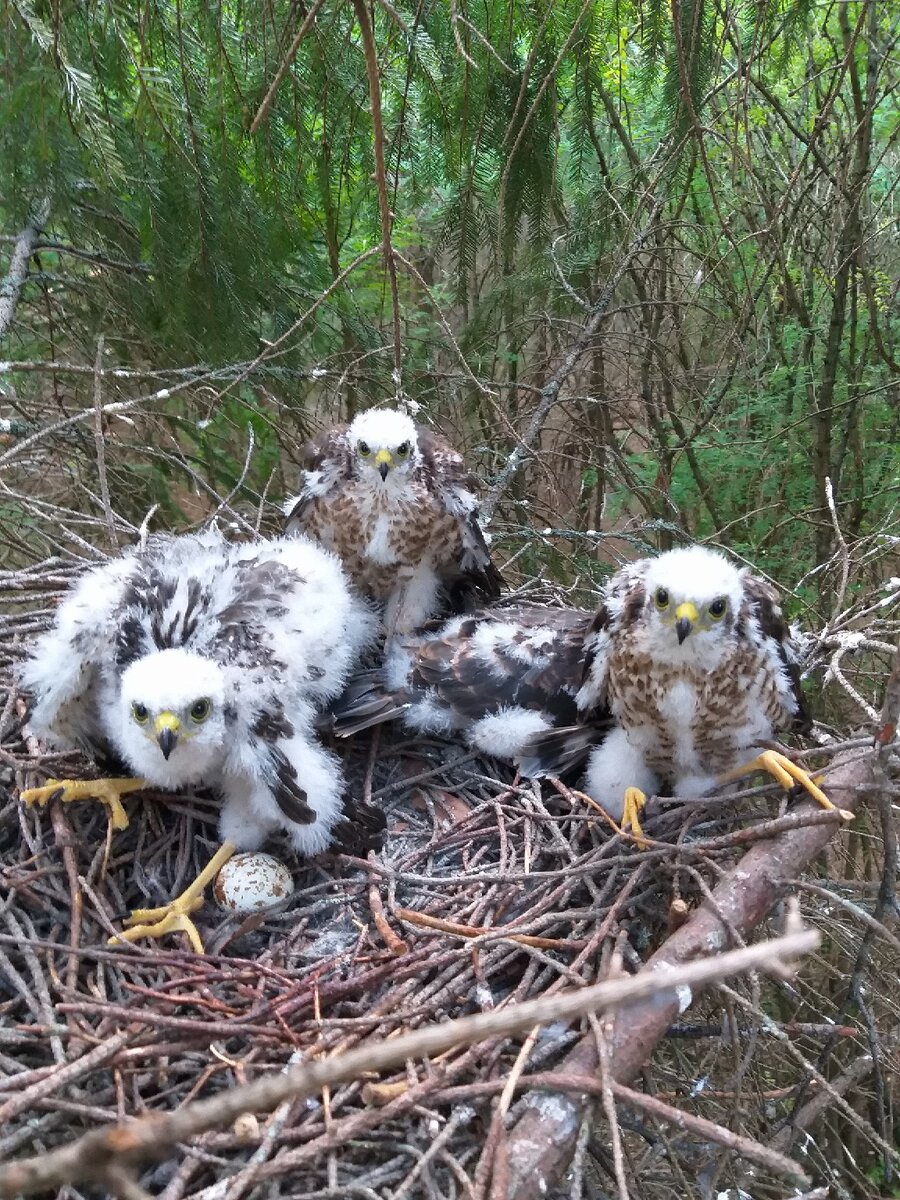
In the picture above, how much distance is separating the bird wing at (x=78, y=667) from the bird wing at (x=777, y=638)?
6.42ft

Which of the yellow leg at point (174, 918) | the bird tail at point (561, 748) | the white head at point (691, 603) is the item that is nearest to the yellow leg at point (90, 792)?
the yellow leg at point (174, 918)

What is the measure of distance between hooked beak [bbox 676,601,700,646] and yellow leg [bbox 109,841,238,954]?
4.97ft

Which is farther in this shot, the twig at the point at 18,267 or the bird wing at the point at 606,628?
the twig at the point at 18,267

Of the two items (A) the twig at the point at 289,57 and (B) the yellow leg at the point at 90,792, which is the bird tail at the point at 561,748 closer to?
(B) the yellow leg at the point at 90,792

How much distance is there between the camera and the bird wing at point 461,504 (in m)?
3.35

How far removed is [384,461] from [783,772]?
169 centimetres

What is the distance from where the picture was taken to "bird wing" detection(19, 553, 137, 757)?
255 centimetres

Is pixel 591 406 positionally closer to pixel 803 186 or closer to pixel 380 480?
pixel 803 186

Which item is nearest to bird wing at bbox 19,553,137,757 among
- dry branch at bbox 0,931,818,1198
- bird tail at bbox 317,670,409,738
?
bird tail at bbox 317,670,409,738

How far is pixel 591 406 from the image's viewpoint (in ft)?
17.0

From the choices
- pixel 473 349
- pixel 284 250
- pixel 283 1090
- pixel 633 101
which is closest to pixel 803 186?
pixel 633 101

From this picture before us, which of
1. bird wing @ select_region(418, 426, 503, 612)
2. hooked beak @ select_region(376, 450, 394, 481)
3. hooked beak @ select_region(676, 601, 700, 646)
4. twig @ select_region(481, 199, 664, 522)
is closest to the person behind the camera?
hooked beak @ select_region(676, 601, 700, 646)

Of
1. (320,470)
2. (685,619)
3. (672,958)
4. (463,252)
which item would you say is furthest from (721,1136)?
(463,252)

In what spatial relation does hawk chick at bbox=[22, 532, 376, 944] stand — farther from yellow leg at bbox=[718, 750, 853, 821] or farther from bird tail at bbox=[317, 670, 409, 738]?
yellow leg at bbox=[718, 750, 853, 821]
